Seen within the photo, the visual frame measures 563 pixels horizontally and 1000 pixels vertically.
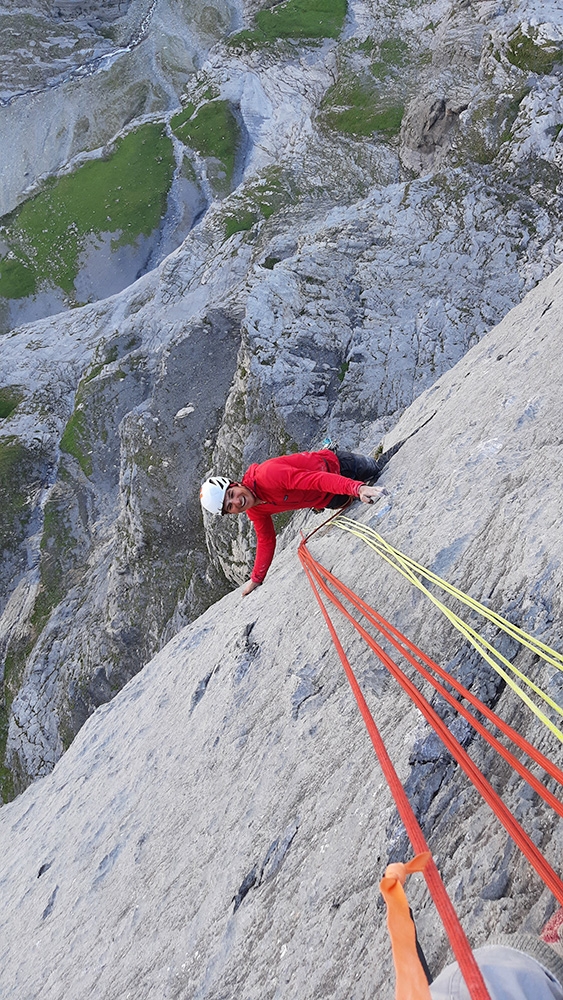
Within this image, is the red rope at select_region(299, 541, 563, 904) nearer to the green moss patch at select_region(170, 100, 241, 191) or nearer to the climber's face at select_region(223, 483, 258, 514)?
the climber's face at select_region(223, 483, 258, 514)

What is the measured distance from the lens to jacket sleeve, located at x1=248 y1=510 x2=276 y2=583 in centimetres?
1042

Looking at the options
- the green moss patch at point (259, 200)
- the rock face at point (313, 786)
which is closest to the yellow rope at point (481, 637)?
the rock face at point (313, 786)

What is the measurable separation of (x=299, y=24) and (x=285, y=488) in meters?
63.5

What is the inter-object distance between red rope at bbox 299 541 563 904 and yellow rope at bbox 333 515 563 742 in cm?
69

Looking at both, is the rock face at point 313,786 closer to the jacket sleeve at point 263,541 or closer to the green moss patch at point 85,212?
the jacket sleeve at point 263,541

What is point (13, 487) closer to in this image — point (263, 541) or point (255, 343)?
point (255, 343)

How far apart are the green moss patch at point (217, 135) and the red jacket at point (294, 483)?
173 feet

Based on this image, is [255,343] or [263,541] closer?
[263,541]

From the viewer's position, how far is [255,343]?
2236 cm

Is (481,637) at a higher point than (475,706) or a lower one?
lower

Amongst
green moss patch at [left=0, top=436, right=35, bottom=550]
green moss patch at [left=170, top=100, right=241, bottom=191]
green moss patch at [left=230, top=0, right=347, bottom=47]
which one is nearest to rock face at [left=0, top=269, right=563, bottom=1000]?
green moss patch at [left=0, top=436, right=35, bottom=550]

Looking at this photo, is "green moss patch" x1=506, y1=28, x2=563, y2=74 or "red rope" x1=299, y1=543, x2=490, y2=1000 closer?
"red rope" x1=299, y1=543, x2=490, y2=1000

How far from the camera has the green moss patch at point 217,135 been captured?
53.4 m

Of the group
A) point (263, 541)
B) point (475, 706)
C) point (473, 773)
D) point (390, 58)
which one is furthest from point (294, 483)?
point (390, 58)
